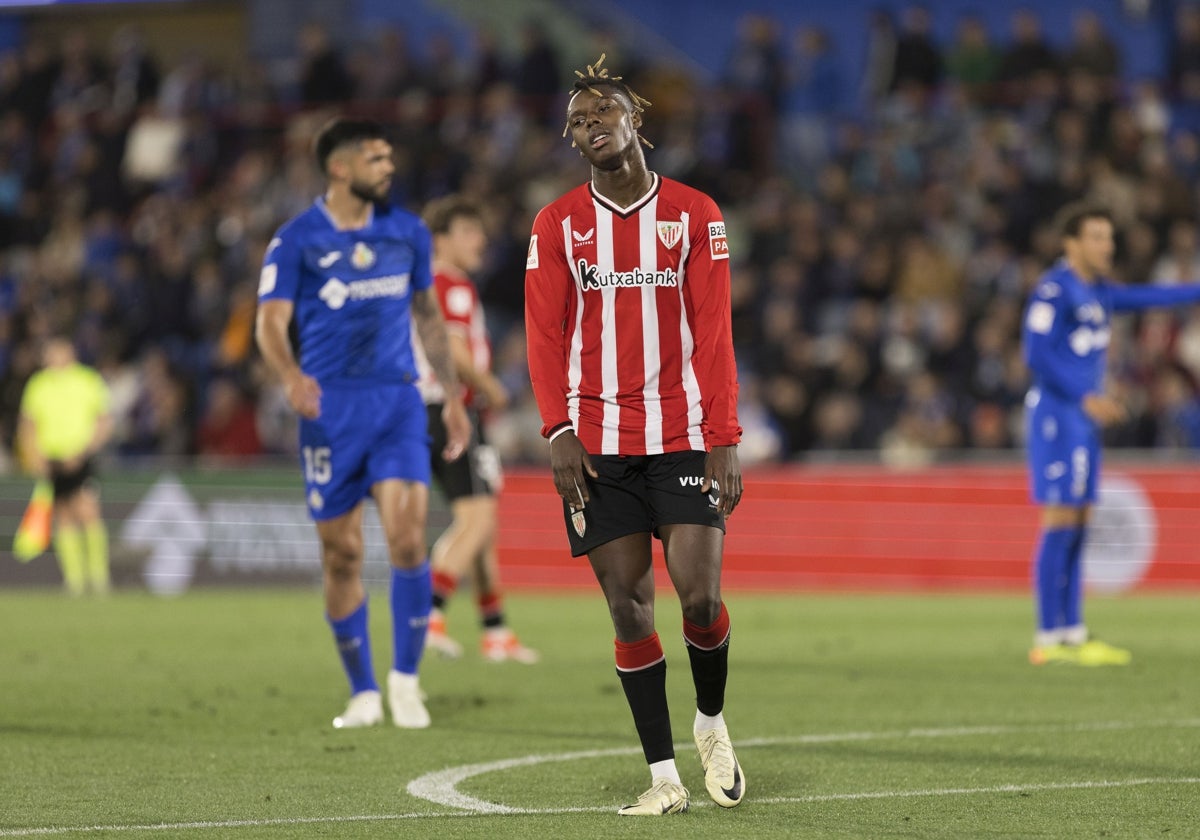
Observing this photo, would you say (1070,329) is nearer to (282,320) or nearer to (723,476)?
(282,320)

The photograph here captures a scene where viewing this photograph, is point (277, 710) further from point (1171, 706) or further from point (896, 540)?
point (896, 540)

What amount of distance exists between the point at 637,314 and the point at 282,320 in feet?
7.95

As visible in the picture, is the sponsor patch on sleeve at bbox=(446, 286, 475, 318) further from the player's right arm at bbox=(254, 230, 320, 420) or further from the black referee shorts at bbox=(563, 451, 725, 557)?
the black referee shorts at bbox=(563, 451, 725, 557)

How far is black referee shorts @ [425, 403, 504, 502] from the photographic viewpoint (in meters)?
10.9

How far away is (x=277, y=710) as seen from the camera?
28.6 feet

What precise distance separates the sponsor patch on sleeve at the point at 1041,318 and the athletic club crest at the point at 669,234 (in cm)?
516

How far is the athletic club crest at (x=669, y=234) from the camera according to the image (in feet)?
19.6

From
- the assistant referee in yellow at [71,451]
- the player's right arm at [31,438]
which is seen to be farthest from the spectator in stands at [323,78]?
the player's right arm at [31,438]

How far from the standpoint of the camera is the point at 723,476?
5.91m

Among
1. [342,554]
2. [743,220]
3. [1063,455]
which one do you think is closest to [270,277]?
[342,554]

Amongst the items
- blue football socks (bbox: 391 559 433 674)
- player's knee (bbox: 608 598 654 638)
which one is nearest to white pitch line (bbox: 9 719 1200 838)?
player's knee (bbox: 608 598 654 638)

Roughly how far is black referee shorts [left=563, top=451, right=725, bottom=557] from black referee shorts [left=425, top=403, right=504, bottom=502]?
4.89m

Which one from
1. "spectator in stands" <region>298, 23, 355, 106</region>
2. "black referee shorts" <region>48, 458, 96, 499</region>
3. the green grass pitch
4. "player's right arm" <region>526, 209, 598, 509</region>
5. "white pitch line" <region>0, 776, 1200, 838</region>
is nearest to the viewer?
"white pitch line" <region>0, 776, 1200, 838</region>

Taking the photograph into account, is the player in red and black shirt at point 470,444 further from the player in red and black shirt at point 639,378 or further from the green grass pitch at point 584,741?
the player in red and black shirt at point 639,378
